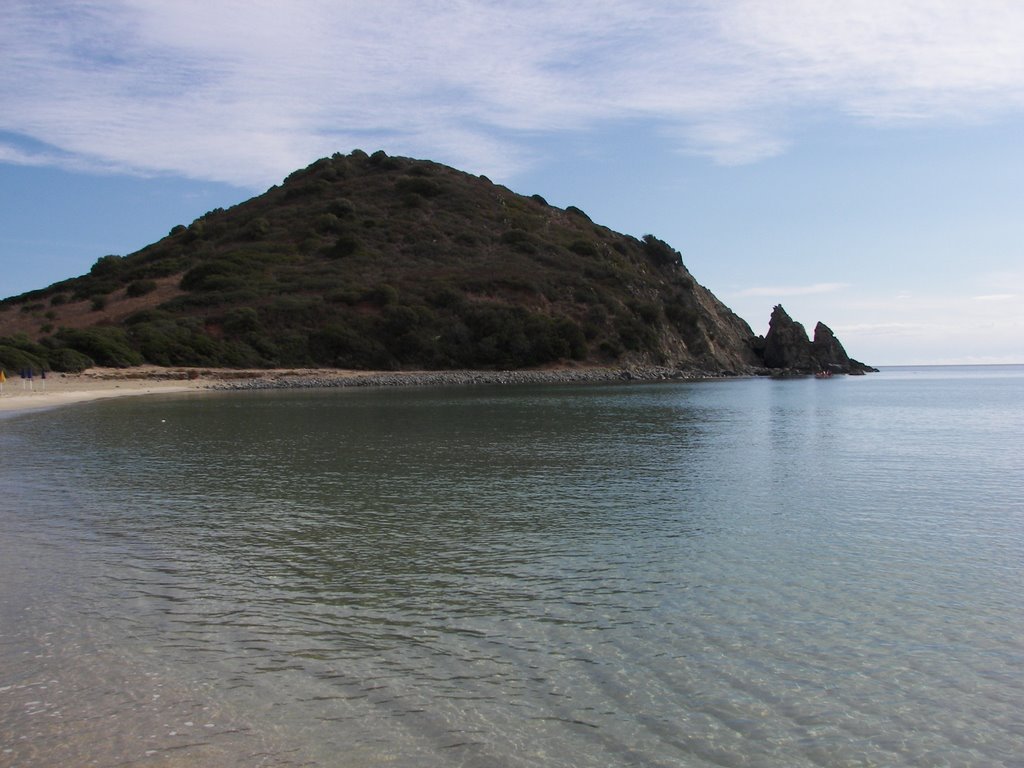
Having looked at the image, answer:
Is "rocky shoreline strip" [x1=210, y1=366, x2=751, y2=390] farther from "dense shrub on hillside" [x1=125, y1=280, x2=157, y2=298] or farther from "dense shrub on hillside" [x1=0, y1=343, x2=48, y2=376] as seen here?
"dense shrub on hillside" [x1=125, y1=280, x2=157, y2=298]

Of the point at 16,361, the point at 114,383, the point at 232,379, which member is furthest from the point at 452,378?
the point at 16,361

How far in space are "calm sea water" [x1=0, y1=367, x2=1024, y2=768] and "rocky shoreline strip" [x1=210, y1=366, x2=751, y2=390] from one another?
41224 millimetres

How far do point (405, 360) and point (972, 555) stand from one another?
2492 inches

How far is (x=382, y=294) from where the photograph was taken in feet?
248

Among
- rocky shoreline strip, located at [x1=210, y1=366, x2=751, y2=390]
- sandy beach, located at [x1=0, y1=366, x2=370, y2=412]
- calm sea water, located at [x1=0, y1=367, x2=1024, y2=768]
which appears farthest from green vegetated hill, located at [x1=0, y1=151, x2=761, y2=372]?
calm sea water, located at [x1=0, y1=367, x2=1024, y2=768]

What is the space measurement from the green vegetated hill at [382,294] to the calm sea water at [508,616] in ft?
157

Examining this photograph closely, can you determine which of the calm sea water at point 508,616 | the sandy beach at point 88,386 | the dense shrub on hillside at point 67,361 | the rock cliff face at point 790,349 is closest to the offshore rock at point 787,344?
the rock cliff face at point 790,349

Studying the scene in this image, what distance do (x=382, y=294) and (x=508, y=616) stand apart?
69.6 meters

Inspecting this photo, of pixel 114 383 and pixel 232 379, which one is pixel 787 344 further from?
pixel 114 383

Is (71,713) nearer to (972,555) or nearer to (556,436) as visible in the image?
(972,555)

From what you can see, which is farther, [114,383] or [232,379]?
[232,379]

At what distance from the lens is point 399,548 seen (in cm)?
1088

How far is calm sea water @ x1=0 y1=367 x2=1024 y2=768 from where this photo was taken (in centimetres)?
559

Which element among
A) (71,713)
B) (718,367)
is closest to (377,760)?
(71,713)
